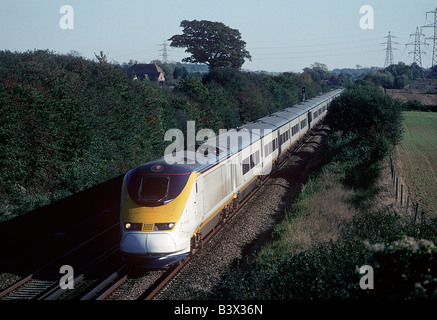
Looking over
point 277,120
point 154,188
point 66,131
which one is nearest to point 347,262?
point 154,188

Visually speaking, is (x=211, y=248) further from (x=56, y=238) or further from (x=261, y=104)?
(x=261, y=104)

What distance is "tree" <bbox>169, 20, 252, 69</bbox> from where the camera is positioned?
208ft

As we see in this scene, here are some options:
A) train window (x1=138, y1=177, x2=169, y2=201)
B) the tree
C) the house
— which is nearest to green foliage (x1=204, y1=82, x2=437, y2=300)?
train window (x1=138, y1=177, x2=169, y2=201)

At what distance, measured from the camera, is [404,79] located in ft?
437

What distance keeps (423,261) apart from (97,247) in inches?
420

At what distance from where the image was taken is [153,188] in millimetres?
11328

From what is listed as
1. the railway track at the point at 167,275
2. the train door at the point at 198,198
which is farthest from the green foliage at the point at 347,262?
→ the train door at the point at 198,198

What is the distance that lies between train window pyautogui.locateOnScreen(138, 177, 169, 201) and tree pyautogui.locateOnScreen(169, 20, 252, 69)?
5439 cm

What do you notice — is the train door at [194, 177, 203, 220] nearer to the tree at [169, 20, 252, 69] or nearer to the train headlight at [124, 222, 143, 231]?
the train headlight at [124, 222, 143, 231]

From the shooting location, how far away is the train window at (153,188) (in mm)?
11148

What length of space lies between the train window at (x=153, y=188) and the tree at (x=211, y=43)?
54387 millimetres

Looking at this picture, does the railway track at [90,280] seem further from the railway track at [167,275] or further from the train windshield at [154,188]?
the train windshield at [154,188]

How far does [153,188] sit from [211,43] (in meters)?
56.5

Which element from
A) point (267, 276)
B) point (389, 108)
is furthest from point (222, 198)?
point (389, 108)
